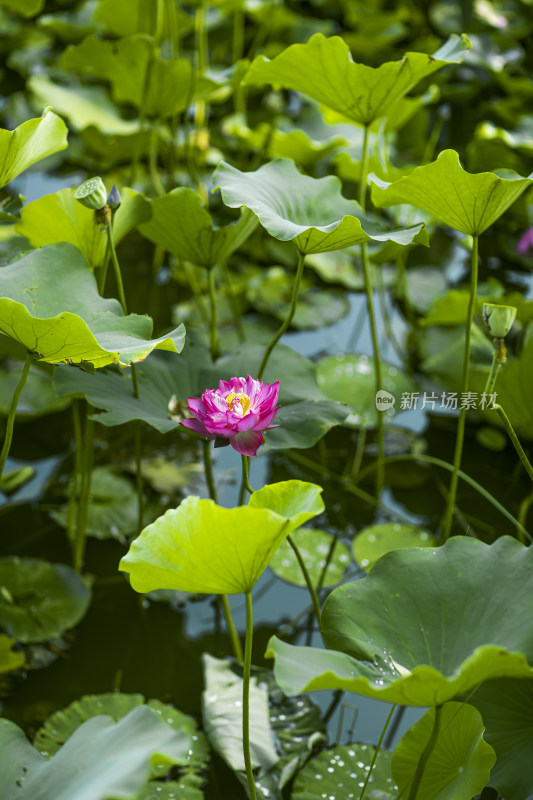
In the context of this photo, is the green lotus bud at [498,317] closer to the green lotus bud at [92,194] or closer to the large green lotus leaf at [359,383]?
the green lotus bud at [92,194]

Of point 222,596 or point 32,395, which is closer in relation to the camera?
point 222,596

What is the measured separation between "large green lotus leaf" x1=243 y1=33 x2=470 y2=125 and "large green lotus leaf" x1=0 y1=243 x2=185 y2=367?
44cm

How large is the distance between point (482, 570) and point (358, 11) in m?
2.58

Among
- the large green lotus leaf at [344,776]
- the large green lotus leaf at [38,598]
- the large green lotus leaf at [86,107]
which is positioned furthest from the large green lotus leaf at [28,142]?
the large green lotus leaf at [86,107]

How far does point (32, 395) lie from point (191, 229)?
1.87ft

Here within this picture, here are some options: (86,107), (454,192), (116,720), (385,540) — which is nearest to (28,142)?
(454,192)

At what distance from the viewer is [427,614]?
77 cm

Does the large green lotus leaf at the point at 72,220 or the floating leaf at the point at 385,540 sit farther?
the floating leaf at the point at 385,540

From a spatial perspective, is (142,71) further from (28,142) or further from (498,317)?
(498,317)

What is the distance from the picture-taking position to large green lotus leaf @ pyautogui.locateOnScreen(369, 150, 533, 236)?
876 millimetres

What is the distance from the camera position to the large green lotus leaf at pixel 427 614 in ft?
2.26

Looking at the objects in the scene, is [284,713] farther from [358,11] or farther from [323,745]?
[358,11]

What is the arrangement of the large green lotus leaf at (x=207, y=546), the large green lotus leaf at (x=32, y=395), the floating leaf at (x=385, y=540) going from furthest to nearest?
the large green lotus leaf at (x=32, y=395)
the floating leaf at (x=385, y=540)
the large green lotus leaf at (x=207, y=546)

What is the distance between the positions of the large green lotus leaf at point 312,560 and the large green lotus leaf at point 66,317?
1.83ft
